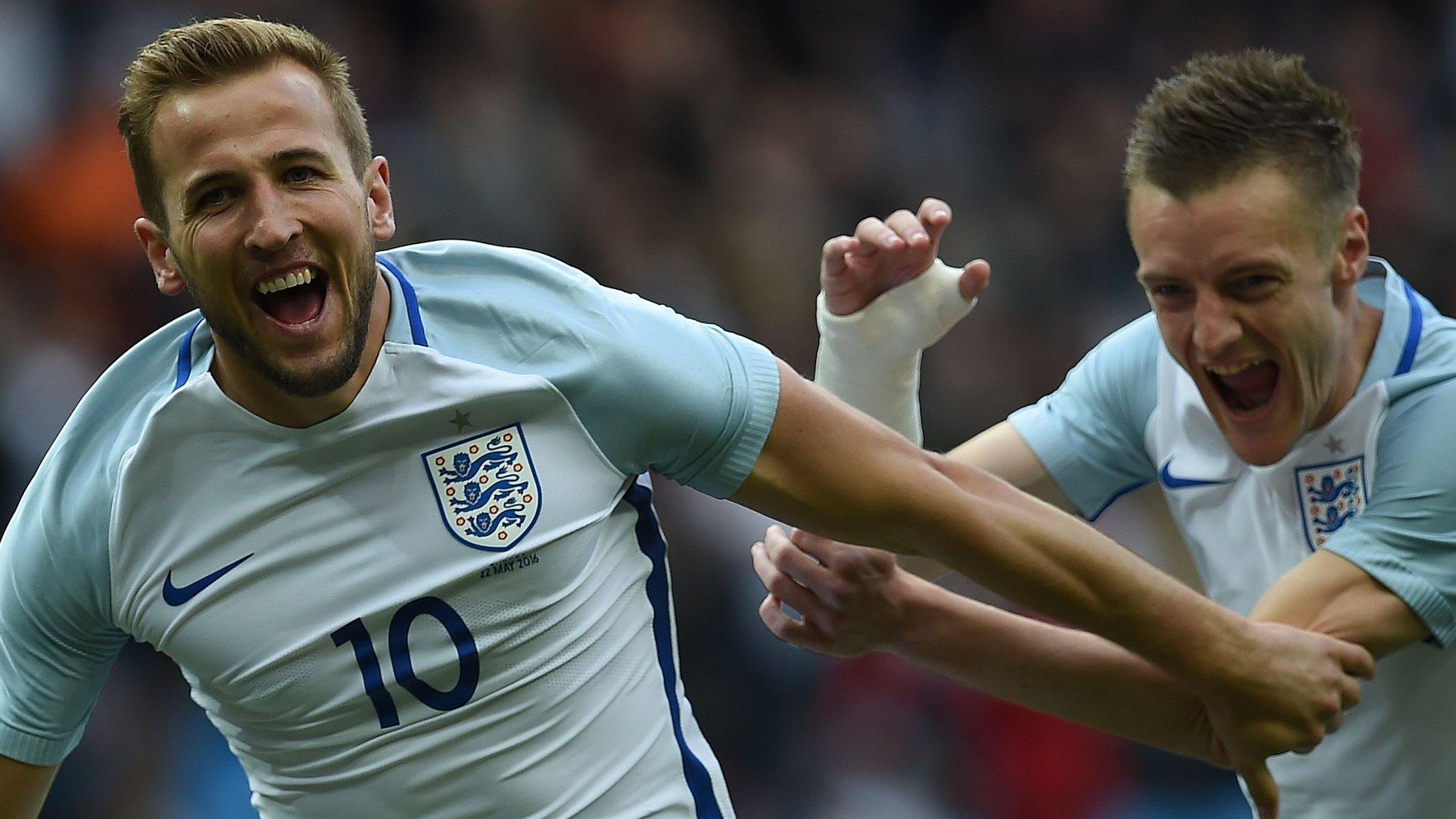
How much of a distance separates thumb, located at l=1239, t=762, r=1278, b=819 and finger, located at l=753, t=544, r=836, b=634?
2.41ft

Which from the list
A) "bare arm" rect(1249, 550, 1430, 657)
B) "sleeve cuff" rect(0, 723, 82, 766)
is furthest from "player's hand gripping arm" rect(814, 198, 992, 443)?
"sleeve cuff" rect(0, 723, 82, 766)

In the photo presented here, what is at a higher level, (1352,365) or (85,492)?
(85,492)

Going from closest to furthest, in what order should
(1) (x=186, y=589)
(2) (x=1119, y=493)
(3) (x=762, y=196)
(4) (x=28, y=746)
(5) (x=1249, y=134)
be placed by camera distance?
(1) (x=186, y=589)
(4) (x=28, y=746)
(5) (x=1249, y=134)
(2) (x=1119, y=493)
(3) (x=762, y=196)

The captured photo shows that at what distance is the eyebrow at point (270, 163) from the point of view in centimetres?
224

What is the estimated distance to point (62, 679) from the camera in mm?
2451

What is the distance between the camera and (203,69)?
2.27 meters

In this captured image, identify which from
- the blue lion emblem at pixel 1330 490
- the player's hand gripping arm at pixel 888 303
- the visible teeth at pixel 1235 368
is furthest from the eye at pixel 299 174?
the blue lion emblem at pixel 1330 490


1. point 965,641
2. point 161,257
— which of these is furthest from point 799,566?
point 161,257

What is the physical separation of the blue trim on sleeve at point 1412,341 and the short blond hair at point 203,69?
1.75m

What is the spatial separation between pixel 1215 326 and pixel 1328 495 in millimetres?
369

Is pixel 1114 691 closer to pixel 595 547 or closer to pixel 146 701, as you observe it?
pixel 595 547

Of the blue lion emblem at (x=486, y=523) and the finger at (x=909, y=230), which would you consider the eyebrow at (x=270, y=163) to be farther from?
the finger at (x=909, y=230)

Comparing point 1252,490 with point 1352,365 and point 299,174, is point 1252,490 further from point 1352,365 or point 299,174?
point 299,174

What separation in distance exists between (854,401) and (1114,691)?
0.69 meters
